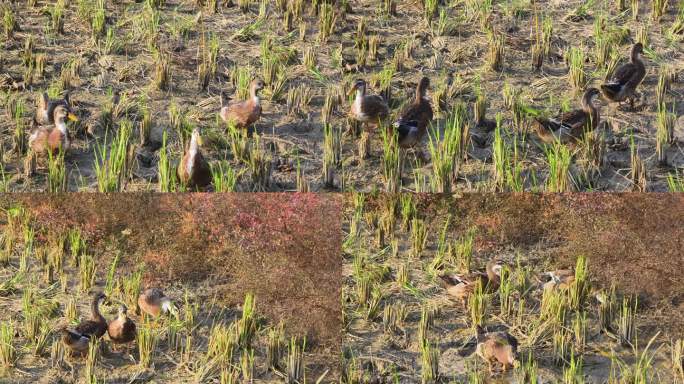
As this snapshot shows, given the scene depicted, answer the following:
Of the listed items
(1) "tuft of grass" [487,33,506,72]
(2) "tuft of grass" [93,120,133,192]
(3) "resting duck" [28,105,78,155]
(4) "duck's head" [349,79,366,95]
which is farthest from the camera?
(1) "tuft of grass" [487,33,506,72]

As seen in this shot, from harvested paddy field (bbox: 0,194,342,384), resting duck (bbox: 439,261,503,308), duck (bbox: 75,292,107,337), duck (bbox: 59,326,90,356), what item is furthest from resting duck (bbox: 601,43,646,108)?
duck (bbox: 59,326,90,356)

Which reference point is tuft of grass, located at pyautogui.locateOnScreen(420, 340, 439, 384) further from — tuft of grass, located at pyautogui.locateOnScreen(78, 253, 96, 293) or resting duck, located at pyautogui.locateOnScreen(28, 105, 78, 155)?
resting duck, located at pyautogui.locateOnScreen(28, 105, 78, 155)

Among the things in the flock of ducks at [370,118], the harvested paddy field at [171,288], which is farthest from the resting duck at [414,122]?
the harvested paddy field at [171,288]

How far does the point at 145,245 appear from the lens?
40.1 feet

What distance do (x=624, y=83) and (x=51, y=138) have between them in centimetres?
510

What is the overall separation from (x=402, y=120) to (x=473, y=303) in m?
1.83

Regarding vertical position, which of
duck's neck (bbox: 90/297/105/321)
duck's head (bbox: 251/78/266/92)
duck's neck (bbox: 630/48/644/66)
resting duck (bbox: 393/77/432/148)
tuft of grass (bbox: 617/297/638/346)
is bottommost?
duck's neck (bbox: 90/297/105/321)

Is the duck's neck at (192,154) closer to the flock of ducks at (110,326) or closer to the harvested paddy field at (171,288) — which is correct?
the harvested paddy field at (171,288)

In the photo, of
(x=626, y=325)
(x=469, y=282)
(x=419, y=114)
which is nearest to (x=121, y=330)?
(x=469, y=282)

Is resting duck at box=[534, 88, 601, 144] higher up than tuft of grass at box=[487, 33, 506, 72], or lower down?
lower down

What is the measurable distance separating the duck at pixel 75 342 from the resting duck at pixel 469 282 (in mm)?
2887

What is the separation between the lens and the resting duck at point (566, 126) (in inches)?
475

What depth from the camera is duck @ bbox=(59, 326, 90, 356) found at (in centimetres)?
1111

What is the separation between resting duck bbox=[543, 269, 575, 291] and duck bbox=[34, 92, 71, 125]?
14.4 ft
